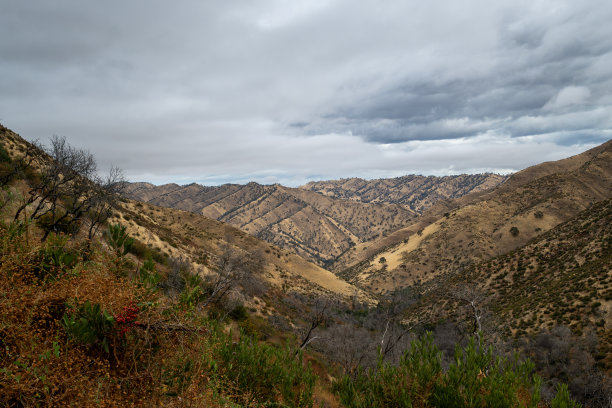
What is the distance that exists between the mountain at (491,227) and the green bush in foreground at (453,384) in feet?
320

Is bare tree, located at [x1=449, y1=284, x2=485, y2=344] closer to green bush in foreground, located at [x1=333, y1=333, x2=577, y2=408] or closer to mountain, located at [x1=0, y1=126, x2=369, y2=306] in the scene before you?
green bush in foreground, located at [x1=333, y1=333, x2=577, y2=408]

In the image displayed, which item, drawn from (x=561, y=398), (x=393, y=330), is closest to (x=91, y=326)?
(x=561, y=398)

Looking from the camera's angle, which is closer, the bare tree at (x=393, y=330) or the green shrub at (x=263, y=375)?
the green shrub at (x=263, y=375)

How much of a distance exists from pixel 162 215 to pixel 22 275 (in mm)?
80041

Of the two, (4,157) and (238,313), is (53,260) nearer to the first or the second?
(238,313)

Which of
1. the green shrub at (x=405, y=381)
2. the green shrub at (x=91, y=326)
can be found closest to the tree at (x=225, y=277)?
the green shrub at (x=91, y=326)

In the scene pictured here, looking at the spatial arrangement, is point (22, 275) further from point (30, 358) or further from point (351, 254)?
point (351, 254)

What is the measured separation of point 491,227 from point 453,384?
119607mm

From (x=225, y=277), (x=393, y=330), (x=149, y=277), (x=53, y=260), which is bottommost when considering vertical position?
(x=393, y=330)

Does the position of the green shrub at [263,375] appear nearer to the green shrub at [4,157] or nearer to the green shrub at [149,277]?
the green shrub at [149,277]

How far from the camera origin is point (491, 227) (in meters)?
103

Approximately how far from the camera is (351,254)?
18688cm

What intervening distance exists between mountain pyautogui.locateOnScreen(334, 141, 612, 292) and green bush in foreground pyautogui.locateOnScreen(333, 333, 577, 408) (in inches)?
3838

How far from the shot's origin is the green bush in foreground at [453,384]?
4.24 meters
